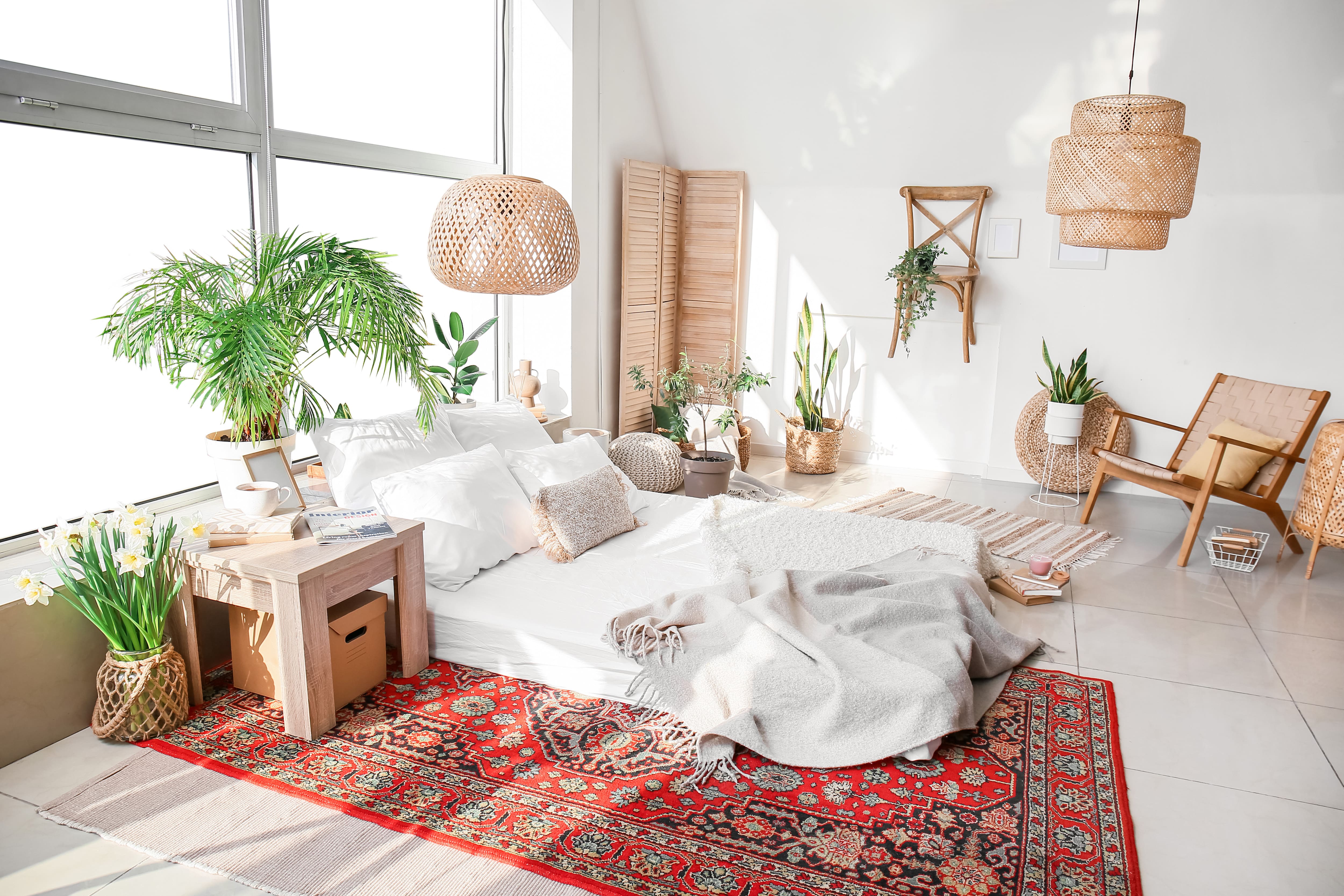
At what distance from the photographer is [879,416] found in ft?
21.9

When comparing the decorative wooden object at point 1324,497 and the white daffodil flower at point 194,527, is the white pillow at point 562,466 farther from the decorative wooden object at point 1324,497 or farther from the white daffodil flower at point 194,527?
the decorative wooden object at point 1324,497

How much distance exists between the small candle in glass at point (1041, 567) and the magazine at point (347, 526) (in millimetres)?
2836

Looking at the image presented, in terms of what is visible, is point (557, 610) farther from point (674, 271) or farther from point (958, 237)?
point (958, 237)

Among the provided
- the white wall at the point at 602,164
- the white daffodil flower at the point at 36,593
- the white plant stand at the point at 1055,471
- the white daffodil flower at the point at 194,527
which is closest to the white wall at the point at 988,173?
the white wall at the point at 602,164

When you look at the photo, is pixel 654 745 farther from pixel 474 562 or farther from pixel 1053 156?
pixel 1053 156

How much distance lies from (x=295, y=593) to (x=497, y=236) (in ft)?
4.44

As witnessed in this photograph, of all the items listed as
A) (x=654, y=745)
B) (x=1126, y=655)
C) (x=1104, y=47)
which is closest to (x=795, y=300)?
(x=1104, y=47)

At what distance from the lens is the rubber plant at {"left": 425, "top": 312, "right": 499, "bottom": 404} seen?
4820mm

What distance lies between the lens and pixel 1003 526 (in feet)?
16.9

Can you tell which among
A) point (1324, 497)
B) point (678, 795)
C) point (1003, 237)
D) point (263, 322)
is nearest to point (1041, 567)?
point (1324, 497)

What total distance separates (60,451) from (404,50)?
2.64 metres

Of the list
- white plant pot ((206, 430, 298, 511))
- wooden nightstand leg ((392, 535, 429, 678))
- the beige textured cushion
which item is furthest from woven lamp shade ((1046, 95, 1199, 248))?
white plant pot ((206, 430, 298, 511))

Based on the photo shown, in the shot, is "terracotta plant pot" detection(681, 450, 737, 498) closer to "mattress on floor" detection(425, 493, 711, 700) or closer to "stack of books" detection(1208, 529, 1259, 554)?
"mattress on floor" detection(425, 493, 711, 700)

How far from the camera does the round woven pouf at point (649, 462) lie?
5.27 m
